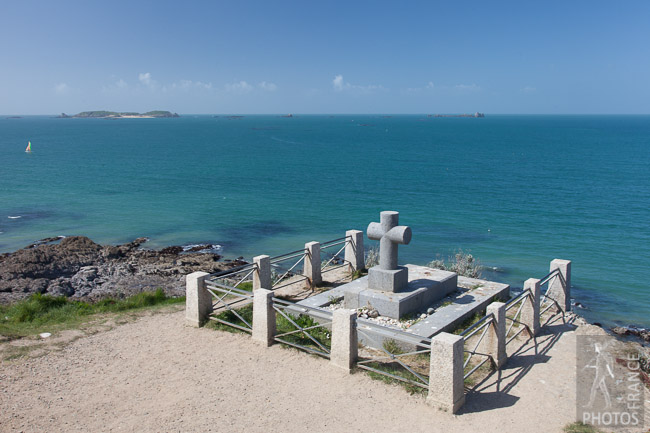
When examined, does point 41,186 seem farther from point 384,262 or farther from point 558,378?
point 558,378

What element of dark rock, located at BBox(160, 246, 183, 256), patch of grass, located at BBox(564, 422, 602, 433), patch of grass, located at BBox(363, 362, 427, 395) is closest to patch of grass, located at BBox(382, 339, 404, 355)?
patch of grass, located at BBox(363, 362, 427, 395)

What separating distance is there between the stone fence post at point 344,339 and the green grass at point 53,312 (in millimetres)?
7325

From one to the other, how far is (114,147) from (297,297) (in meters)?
90.9

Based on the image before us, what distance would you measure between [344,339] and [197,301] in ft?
14.9

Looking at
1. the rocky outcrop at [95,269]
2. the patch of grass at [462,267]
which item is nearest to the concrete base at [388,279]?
the patch of grass at [462,267]

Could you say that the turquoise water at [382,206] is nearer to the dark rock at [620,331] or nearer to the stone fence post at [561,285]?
the dark rock at [620,331]

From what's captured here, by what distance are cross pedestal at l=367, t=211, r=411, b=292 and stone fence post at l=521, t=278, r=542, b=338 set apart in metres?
3.08

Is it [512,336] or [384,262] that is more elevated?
[384,262]

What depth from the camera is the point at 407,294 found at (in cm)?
1259

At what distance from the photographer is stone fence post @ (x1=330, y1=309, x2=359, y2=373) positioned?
384 inches

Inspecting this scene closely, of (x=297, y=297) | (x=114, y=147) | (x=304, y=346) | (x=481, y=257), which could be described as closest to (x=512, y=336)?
(x=304, y=346)

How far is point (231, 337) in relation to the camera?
11680 mm

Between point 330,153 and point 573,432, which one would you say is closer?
point 573,432

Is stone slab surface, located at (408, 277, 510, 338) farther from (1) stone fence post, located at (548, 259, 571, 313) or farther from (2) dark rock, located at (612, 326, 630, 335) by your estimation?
(2) dark rock, located at (612, 326, 630, 335)
